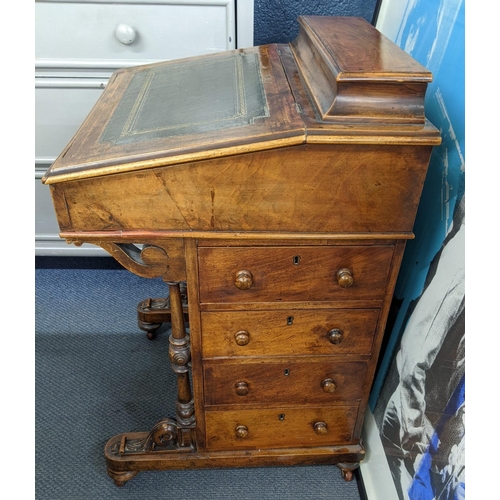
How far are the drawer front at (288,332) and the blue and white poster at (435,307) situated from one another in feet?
0.53

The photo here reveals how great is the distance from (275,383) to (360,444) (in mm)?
418

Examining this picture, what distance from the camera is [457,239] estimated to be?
117cm

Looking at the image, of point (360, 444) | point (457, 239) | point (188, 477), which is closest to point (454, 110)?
point (457, 239)

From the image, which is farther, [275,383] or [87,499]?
[87,499]

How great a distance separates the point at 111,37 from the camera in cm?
200

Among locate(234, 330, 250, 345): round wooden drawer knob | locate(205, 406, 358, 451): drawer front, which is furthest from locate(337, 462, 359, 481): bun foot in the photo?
locate(234, 330, 250, 345): round wooden drawer knob

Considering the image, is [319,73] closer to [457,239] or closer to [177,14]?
[457,239]

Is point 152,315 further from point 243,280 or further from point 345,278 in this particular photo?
point 345,278

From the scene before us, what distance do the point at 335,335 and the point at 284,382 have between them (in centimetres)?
25

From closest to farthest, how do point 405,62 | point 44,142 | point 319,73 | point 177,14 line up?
point 405,62 < point 319,73 < point 177,14 < point 44,142

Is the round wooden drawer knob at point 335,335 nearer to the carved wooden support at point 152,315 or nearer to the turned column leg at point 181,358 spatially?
the turned column leg at point 181,358

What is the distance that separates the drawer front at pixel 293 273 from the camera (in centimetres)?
124

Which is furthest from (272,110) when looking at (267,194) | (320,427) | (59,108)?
(59,108)

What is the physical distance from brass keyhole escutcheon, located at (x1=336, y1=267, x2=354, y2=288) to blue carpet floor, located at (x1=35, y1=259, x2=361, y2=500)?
884mm
